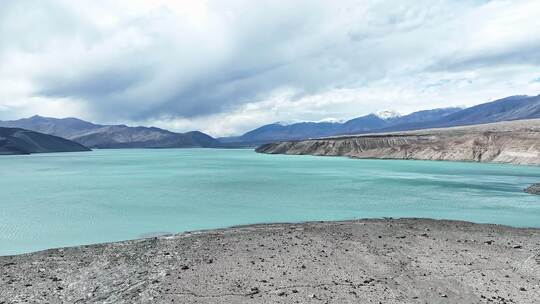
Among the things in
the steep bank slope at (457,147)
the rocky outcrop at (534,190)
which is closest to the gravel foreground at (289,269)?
the rocky outcrop at (534,190)

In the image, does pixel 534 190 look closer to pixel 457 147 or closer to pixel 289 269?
pixel 289 269

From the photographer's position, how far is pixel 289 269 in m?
15.6

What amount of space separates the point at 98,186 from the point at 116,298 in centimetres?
4774

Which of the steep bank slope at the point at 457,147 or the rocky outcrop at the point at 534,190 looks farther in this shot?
the steep bank slope at the point at 457,147

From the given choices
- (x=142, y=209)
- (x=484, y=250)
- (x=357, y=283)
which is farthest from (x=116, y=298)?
(x=142, y=209)

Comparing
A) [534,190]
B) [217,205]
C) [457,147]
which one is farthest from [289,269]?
[457,147]

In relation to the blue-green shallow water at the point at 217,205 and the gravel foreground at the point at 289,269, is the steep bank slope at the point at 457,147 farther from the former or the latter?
the gravel foreground at the point at 289,269

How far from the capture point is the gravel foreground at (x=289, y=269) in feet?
42.8

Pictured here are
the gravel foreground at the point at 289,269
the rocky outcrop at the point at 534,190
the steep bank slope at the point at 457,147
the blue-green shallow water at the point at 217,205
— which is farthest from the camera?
the steep bank slope at the point at 457,147

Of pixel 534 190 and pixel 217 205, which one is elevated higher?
pixel 217 205

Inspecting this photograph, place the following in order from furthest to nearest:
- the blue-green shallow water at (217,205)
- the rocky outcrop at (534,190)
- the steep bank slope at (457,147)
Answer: the steep bank slope at (457,147) → the rocky outcrop at (534,190) → the blue-green shallow water at (217,205)

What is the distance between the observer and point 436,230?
78.7 ft

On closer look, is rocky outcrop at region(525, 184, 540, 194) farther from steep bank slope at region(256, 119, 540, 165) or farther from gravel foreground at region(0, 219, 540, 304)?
steep bank slope at region(256, 119, 540, 165)

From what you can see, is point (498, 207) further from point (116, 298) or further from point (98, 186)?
point (98, 186)
